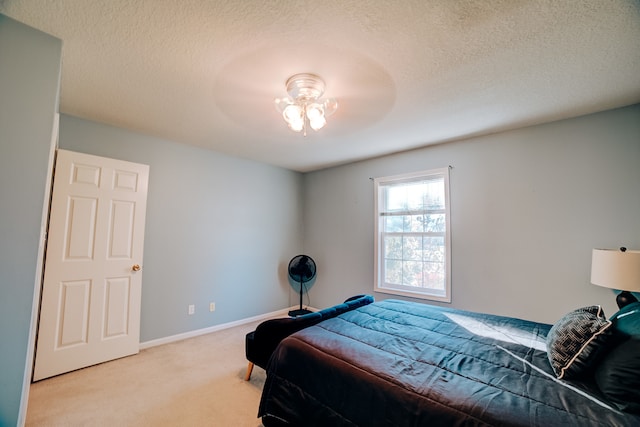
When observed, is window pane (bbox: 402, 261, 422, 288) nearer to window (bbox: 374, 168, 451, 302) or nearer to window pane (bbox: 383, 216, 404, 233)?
window (bbox: 374, 168, 451, 302)

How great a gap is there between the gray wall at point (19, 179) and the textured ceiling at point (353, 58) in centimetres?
20

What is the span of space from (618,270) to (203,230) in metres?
3.91

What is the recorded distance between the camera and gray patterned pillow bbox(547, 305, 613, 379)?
1236 mm

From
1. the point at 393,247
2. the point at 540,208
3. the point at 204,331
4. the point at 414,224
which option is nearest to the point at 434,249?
the point at 414,224

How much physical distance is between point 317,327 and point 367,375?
0.65 m

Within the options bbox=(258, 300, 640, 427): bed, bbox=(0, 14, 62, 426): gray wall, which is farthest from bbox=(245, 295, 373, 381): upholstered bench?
bbox=(0, 14, 62, 426): gray wall

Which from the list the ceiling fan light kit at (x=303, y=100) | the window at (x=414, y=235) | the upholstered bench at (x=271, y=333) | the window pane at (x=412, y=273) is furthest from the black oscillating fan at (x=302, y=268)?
the ceiling fan light kit at (x=303, y=100)

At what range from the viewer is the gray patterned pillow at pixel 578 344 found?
124 centimetres

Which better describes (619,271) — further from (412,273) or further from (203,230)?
(203,230)

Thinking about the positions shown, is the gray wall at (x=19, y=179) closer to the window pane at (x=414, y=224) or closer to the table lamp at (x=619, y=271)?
the window pane at (x=414, y=224)

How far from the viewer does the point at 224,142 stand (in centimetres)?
326

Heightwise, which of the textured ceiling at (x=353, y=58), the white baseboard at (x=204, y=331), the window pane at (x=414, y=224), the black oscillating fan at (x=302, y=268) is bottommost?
the white baseboard at (x=204, y=331)

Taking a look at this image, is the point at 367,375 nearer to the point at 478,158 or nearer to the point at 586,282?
the point at 586,282

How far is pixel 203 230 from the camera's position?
345 centimetres
